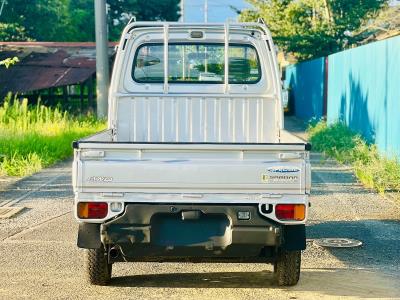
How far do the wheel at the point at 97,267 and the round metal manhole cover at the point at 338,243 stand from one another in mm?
2603

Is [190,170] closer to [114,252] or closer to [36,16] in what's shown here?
[114,252]

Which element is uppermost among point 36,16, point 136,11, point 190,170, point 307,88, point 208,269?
point 136,11

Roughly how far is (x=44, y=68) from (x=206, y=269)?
18.1 metres

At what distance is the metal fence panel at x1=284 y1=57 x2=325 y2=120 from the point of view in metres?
25.4

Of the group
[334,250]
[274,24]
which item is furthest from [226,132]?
[274,24]

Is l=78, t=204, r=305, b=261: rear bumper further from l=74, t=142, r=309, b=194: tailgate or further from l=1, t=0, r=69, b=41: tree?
l=1, t=0, r=69, b=41: tree

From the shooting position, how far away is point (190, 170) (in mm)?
6000

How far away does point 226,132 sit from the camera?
856 cm

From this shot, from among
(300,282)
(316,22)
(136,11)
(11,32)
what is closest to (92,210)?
(300,282)

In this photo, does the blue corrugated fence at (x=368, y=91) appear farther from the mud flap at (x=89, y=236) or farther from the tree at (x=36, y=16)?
the tree at (x=36, y=16)

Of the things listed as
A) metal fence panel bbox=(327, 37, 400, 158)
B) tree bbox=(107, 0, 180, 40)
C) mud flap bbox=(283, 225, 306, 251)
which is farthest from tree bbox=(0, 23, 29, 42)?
mud flap bbox=(283, 225, 306, 251)

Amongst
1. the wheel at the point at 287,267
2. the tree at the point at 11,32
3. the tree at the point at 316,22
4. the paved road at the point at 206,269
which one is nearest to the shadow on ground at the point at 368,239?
the paved road at the point at 206,269

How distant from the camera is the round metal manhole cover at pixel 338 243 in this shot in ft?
27.4

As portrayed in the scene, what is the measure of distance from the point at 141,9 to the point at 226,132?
127ft
